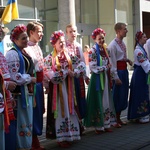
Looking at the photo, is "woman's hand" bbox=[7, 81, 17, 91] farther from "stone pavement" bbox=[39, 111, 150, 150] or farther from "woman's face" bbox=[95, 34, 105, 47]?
"woman's face" bbox=[95, 34, 105, 47]

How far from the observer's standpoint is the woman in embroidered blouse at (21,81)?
13.9 ft

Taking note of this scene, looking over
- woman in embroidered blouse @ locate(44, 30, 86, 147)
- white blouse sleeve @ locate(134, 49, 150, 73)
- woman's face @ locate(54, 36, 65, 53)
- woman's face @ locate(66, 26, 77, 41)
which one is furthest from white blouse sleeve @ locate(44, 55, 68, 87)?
white blouse sleeve @ locate(134, 49, 150, 73)

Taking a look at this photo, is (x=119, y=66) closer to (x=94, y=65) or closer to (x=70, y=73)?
(x=94, y=65)

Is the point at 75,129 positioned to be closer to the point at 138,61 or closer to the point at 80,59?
the point at 80,59

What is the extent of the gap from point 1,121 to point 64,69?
160cm

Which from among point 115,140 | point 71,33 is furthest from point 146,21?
point 115,140

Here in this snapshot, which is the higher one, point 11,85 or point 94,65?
point 94,65

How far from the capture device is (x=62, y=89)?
16.8 ft

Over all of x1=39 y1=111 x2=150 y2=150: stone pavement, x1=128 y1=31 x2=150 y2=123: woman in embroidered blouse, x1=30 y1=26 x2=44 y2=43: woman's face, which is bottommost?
x1=39 y1=111 x2=150 y2=150: stone pavement

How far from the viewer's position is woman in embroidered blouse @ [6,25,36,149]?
4.23 meters

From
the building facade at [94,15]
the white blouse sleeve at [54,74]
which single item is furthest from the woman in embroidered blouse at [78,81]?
the building facade at [94,15]

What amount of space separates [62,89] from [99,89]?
99cm

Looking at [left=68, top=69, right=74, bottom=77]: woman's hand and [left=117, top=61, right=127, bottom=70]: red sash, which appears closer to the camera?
[left=68, top=69, right=74, bottom=77]: woman's hand

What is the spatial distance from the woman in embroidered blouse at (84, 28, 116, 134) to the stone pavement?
0.22m
